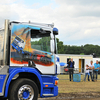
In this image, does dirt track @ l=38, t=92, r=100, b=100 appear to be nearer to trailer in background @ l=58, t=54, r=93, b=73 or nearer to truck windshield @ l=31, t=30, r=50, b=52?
truck windshield @ l=31, t=30, r=50, b=52

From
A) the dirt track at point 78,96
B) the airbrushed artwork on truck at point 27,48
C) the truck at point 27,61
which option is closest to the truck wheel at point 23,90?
the truck at point 27,61

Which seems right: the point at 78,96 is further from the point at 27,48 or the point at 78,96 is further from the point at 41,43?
the point at 27,48

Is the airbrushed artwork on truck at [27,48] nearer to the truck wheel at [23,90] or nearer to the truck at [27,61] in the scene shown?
the truck at [27,61]

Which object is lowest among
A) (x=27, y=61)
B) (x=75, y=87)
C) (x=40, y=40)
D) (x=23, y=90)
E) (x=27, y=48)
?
(x=75, y=87)

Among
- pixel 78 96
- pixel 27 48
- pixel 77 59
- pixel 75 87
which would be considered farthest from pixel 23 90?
pixel 77 59

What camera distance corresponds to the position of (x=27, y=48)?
23.4 feet

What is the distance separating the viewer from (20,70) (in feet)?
22.3

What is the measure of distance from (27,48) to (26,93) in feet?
5.26

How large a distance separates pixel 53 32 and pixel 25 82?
2.22 m

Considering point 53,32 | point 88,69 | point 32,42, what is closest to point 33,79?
point 32,42

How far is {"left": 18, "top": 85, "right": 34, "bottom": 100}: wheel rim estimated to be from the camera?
674cm

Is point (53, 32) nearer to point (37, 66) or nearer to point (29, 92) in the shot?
point (37, 66)

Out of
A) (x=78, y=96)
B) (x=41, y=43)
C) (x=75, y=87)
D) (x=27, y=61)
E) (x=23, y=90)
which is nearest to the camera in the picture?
(x=23, y=90)

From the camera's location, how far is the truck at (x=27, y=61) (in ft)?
22.0
